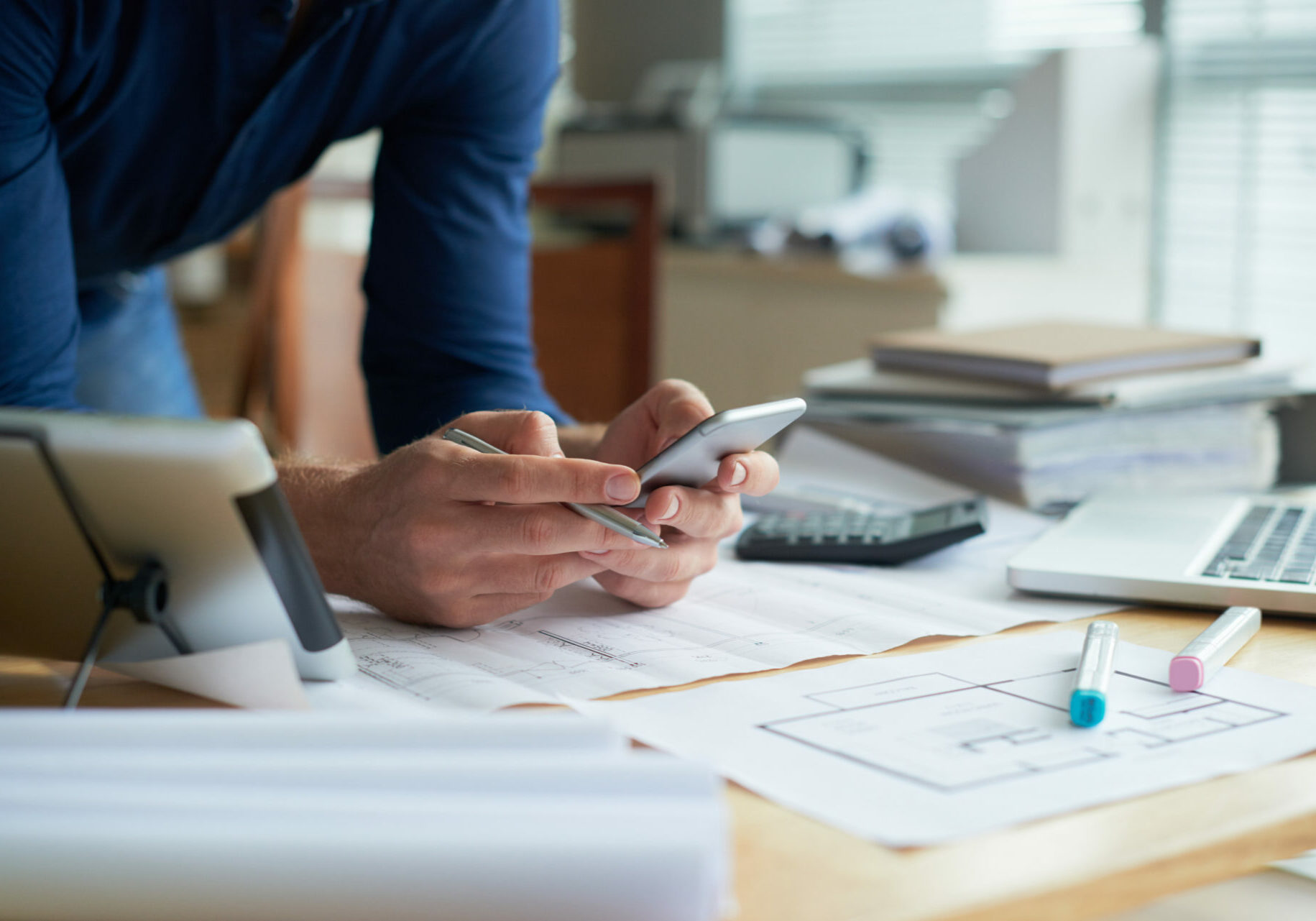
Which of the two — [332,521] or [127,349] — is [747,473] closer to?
[332,521]

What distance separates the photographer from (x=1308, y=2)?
6.56ft

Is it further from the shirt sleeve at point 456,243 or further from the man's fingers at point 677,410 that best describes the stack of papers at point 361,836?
the shirt sleeve at point 456,243

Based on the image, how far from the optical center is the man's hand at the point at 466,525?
1.97 ft

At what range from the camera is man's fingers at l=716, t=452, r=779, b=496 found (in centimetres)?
67

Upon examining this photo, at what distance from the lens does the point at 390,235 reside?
3.63 feet

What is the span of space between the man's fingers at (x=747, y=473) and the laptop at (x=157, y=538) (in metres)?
0.22

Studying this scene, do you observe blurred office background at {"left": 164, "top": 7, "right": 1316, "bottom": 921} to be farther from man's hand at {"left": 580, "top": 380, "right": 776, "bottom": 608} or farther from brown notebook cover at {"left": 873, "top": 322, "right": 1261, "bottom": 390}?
man's hand at {"left": 580, "top": 380, "right": 776, "bottom": 608}

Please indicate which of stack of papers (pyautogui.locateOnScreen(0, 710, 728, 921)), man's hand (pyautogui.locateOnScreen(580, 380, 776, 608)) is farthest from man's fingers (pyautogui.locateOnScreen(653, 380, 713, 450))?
stack of papers (pyautogui.locateOnScreen(0, 710, 728, 921))

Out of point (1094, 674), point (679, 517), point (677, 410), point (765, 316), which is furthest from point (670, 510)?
point (765, 316)

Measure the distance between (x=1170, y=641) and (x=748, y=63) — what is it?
2.56m

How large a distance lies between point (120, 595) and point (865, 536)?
472 mm

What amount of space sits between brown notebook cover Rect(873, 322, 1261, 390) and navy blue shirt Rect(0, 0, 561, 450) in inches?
13.0

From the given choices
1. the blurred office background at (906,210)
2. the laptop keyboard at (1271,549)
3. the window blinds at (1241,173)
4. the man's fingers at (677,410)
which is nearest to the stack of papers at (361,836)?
the man's fingers at (677,410)

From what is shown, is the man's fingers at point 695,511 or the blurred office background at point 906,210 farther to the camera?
the blurred office background at point 906,210
